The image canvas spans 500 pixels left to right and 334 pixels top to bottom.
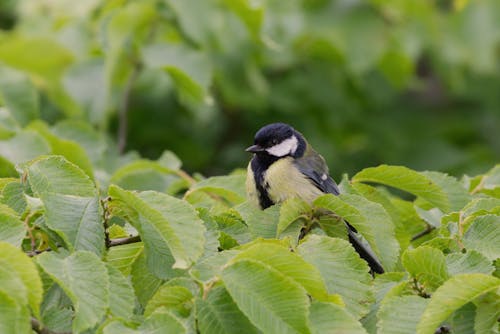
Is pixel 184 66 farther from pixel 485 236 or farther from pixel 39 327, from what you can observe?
pixel 39 327

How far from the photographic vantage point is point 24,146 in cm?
276

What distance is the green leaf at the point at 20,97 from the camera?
11.3 feet

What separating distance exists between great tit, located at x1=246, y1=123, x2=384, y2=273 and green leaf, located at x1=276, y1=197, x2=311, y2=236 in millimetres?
730

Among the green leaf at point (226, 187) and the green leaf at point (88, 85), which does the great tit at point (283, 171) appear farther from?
the green leaf at point (88, 85)

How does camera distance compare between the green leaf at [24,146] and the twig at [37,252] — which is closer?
the twig at [37,252]

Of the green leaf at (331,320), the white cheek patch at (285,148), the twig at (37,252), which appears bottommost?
the white cheek patch at (285,148)

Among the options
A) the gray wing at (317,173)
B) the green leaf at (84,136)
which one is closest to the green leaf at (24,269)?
the gray wing at (317,173)

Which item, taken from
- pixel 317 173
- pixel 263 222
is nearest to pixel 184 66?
pixel 317 173

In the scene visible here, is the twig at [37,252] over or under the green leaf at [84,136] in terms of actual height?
over

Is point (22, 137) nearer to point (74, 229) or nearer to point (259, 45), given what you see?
point (74, 229)

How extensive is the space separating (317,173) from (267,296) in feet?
4.66

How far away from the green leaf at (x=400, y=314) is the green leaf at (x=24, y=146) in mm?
1438

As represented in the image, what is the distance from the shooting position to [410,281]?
1.71 meters

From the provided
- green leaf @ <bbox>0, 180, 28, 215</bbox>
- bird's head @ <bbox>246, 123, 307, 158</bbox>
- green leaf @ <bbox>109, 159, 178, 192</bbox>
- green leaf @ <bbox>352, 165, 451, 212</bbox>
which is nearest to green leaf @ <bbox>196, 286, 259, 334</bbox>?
green leaf @ <bbox>0, 180, 28, 215</bbox>
